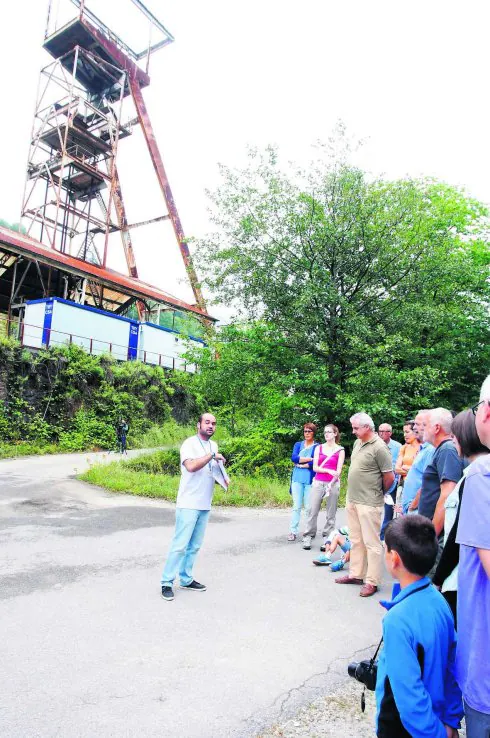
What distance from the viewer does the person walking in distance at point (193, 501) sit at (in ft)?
15.5

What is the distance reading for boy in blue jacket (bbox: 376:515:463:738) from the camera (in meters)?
1.75

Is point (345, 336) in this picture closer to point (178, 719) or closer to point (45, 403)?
point (178, 719)

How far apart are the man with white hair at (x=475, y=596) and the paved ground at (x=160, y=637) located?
1491 mm

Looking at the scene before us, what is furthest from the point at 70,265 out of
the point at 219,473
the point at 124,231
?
the point at 219,473

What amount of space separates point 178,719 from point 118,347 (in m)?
23.1

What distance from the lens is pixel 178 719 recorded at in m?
2.65

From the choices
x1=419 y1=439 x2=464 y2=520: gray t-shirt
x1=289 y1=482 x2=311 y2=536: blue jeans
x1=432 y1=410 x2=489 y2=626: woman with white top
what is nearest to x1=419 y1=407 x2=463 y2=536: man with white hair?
x1=419 y1=439 x2=464 y2=520: gray t-shirt

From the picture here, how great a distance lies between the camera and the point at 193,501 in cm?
485

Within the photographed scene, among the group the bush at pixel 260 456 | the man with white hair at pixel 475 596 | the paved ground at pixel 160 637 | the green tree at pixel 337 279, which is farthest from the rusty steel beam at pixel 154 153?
the man with white hair at pixel 475 596

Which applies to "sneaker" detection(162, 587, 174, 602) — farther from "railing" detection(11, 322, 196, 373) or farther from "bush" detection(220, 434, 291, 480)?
"railing" detection(11, 322, 196, 373)

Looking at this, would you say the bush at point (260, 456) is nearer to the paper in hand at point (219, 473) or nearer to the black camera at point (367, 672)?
the paper in hand at point (219, 473)

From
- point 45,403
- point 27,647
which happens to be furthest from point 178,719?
point 45,403

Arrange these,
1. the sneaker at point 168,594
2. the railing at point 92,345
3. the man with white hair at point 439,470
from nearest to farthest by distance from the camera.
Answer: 1. the man with white hair at point 439,470
2. the sneaker at point 168,594
3. the railing at point 92,345

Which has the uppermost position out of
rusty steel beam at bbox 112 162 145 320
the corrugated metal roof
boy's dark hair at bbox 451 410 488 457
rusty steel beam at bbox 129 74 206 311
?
rusty steel beam at bbox 129 74 206 311
